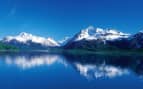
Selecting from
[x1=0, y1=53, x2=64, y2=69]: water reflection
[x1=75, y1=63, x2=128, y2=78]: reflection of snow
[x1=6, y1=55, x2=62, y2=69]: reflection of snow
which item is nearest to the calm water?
[x1=75, y1=63, x2=128, y2=78]: reflection of snow

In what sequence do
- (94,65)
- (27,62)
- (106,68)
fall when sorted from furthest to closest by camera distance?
(27,62) < (94,65) < (106,68)

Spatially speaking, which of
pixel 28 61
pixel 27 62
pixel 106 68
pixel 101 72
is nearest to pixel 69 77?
pixel 101 72

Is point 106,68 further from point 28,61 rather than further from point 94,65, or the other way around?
point 28,61

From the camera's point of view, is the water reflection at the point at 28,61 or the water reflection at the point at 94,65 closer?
the water reflection at the point at 94,65

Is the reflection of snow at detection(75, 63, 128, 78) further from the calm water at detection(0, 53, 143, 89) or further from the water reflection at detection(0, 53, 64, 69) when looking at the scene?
the water reflection at detection(0, 53, 64, 69)

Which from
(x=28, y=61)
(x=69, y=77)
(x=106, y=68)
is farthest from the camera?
(x=28, y=61)

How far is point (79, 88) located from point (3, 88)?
27.2 feet

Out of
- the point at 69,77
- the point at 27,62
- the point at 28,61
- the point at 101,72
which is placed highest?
the point at 28,61

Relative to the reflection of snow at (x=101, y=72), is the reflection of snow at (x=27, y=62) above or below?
above

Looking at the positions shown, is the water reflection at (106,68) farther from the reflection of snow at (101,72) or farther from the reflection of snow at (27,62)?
the reflection of snow at (27,62)

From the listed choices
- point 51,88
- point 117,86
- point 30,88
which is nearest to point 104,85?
point 117,86

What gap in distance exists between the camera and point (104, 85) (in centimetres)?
3359

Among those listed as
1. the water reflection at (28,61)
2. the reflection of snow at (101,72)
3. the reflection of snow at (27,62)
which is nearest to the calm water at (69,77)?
the reflection of snow at (101,72)

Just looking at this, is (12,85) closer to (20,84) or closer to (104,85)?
(20,84)
